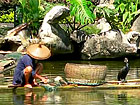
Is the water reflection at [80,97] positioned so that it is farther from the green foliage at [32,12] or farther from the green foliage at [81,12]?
the green foliage at [32,12]

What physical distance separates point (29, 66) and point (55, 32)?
7517mm

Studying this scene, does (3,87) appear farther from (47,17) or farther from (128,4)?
(128,4)

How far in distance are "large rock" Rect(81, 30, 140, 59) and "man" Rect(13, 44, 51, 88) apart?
7509 millimetres

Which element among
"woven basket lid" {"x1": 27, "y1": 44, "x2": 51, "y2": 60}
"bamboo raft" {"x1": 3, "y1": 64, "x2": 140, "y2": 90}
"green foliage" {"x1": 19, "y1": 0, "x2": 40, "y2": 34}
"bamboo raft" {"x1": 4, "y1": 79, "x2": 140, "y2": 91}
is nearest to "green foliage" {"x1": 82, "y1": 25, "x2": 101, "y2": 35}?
"green foliage" {"x1": 19, "y1": 0, "x2": 40, "y2": 34}

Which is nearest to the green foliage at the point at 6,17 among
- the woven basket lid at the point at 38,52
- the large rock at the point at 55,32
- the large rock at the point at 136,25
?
the large rock at the point at 55,32

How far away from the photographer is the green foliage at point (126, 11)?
1833cm

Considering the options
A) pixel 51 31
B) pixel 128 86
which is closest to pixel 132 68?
pixel 51 31

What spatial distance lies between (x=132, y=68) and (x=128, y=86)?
16.6ft

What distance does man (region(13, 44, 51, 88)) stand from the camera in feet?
28.0

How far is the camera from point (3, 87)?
341 inches

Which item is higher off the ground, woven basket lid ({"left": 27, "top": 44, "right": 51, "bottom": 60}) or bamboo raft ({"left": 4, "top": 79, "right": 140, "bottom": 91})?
woven basket lid ({"left": 27, "top": 44, "right": 51, "bottom": 60})

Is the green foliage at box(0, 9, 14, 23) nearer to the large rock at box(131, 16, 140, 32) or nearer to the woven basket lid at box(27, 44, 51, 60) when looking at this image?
the large rock at box(131, 16, 140, 32)

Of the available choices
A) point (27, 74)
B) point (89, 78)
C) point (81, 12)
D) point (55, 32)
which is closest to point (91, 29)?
point (81, 12)

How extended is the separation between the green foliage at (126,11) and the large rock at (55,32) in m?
3.25
